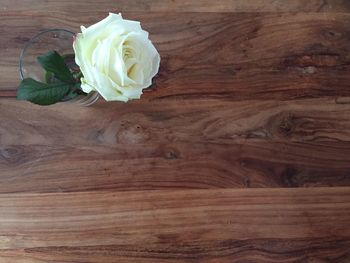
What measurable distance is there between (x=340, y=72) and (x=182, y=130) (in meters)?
0.32

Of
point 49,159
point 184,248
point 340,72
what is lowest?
point 184,248

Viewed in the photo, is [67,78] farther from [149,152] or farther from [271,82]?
[271,82]

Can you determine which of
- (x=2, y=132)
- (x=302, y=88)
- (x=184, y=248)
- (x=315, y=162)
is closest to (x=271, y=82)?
(x=302, y=88)

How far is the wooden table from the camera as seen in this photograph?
0.75 metres

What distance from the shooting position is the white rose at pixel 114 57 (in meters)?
0.54

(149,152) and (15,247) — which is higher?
(149,152)

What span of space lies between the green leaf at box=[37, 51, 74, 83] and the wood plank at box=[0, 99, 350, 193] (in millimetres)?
130

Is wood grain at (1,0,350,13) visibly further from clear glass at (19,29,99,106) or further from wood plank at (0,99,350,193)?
wood plank at (0,99,350,193)

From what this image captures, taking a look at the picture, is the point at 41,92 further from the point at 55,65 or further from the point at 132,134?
the point at 132,134

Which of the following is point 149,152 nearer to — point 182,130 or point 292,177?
point 182,130

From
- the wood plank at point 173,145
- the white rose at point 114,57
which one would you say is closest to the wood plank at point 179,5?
the wood plank at point 173,145

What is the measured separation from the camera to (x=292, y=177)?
79cm

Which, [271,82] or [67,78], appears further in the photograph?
[271,82]

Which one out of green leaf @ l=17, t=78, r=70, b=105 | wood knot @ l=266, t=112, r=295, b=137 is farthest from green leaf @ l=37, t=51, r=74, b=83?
wood knot @ l=266, t=112, r=295, b=137
